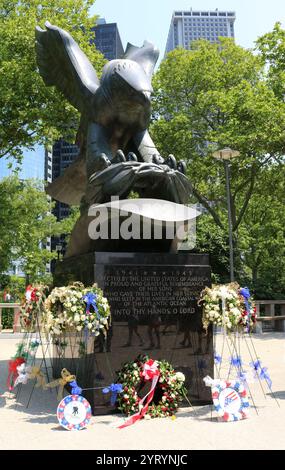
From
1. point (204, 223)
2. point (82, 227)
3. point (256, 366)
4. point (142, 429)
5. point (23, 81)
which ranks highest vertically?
point (23, 81)

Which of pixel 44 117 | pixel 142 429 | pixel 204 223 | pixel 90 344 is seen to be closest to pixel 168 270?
pixel 90 344

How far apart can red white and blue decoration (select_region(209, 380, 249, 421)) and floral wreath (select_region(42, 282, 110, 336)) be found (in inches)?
63.0

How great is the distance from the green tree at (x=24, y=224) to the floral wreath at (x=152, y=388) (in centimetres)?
1686

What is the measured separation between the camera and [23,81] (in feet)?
58.2

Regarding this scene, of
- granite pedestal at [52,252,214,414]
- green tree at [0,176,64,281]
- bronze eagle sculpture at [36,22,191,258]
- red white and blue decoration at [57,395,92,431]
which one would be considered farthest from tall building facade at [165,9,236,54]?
red white and blue decoration at [57,395,92,431]

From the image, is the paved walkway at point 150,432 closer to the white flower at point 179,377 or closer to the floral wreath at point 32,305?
the white flower at point 179,377

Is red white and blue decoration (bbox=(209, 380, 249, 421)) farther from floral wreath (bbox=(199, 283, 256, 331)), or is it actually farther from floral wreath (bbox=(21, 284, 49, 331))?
floral wreath (bbox=(21, 284, 49, 331))

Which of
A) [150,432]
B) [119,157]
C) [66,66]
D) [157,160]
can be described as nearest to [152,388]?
[150,432]

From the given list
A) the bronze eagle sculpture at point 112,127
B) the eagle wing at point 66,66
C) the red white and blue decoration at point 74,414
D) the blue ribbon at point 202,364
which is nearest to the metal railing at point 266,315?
the bronze eagle sculpture at point 112,127

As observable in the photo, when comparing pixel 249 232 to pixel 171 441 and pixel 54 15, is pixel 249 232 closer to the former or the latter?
pixel 54 15

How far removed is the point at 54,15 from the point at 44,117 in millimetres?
4792

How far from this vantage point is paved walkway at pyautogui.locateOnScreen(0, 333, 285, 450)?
4.51m

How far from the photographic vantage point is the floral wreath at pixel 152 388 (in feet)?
18.9

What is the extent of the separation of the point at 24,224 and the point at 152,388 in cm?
2311
